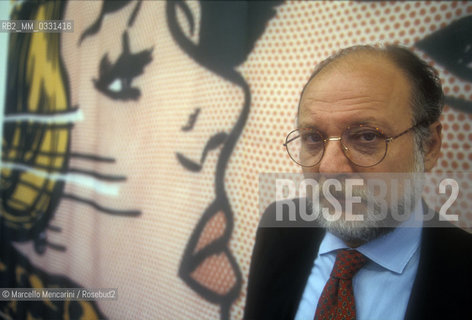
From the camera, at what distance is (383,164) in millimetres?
434

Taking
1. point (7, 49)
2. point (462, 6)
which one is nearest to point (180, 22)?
point (462, 6)

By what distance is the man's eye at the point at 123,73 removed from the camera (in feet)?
3.27

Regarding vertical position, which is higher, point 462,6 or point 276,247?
point 462,6

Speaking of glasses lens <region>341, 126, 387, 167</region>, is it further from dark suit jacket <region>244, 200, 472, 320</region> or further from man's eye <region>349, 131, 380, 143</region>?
dark suit jacket <region>244, 200, 472, 320</region>

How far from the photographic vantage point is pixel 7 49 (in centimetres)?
160

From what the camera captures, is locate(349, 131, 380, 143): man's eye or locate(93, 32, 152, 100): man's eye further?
locate(93, 32, 152, 100): man's eye

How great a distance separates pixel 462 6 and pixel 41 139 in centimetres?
175

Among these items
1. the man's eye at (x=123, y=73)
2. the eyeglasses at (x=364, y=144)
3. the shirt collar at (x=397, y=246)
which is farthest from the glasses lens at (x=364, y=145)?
the man's eye at (x=123, y=73)

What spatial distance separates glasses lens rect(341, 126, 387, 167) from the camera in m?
0.43

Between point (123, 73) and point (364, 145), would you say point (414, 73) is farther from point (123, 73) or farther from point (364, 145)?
point (123, 73)

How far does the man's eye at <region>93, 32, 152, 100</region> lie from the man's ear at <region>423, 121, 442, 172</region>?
895 mm

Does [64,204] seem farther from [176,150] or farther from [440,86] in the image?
[440,86]

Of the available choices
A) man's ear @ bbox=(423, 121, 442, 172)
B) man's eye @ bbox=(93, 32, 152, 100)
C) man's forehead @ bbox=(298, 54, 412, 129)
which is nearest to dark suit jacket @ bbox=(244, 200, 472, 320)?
man's ear @ bbox=(423, 121, 442, 172)

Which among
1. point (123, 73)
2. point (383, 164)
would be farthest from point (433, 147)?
point (123, 73)
